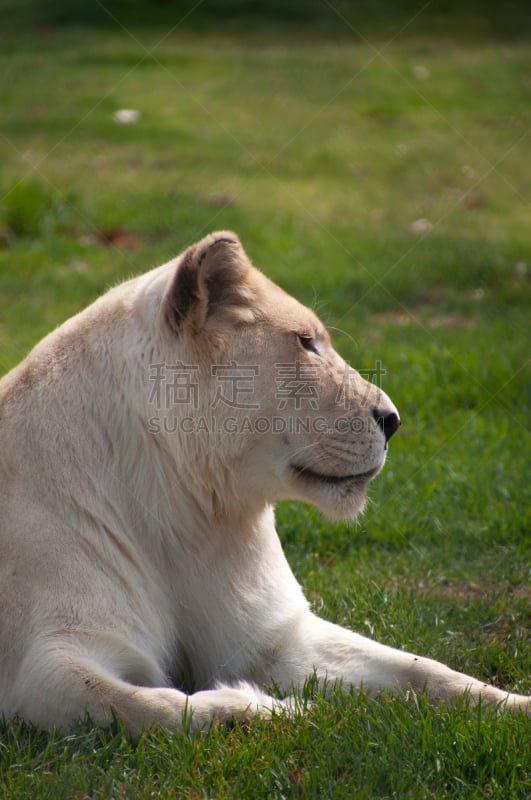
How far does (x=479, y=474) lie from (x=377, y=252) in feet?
13.7

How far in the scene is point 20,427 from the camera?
3432 millimetres

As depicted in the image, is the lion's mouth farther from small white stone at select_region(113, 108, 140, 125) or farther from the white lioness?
small white stone at select_region(113, 108, 140, 125)

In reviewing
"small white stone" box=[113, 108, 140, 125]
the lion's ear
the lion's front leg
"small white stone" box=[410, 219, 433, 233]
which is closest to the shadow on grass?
"small white stone" box=[113, 108, 140, 125]

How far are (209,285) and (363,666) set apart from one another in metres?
1.31

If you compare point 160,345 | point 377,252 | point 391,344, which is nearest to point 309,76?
A: point 377,252

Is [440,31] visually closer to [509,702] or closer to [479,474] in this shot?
[479,474]

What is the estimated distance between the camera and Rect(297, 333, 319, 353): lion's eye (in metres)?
3.57

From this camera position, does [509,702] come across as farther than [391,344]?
No

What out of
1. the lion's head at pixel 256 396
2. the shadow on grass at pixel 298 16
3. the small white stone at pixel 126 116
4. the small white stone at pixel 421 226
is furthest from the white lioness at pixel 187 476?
the shadow on grass at pixel 298 16

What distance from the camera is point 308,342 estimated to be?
3605 millimetres

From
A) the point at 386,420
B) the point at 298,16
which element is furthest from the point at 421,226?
the point at 298,16

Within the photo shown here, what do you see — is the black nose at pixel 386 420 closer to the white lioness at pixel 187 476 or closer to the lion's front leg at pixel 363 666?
the white lioness at pixel 187 476

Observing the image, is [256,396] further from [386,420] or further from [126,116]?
[126,116]

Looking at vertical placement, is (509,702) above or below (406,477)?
above
